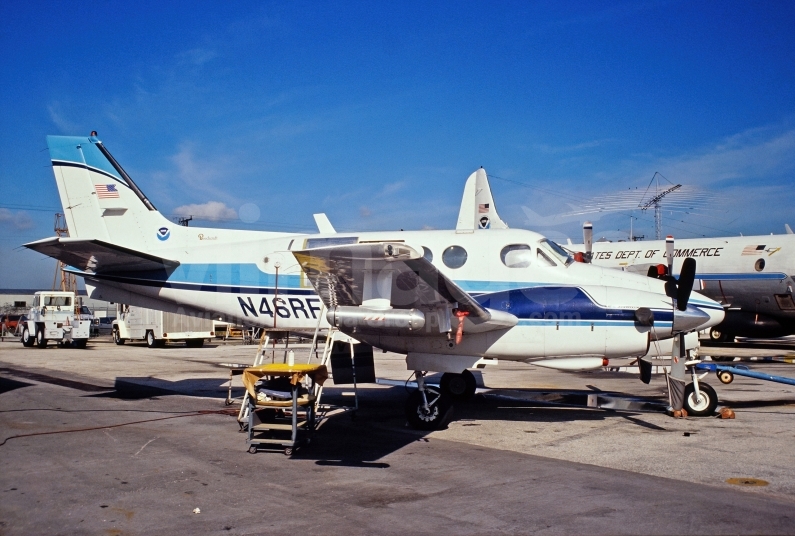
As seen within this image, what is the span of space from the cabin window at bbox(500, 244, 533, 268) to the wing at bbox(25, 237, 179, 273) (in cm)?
656

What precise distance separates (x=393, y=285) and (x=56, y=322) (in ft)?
94.4

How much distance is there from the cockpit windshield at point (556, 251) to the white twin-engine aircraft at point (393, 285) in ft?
0.08

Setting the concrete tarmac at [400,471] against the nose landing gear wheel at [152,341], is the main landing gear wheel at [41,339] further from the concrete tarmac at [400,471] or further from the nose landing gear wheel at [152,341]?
the concrete tarmac at [400,471]

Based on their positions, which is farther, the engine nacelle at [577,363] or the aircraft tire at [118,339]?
the aircraft tire at [118,339]

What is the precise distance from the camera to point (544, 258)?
11094 mm

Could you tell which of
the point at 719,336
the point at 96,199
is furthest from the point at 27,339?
the point at 719,336

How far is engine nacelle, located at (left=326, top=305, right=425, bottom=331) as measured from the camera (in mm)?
8781

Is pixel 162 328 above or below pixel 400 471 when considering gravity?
above

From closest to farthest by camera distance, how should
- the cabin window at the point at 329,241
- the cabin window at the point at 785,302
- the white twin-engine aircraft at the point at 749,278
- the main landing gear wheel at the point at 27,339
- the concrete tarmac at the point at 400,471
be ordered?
the concrete tarmac at the point at 400,471 < the cabin window at the point at 329,241 < the cabin window at the point at 785,302 < the white twin-engine aircraft at the point at 749,278 < the main landing gear wheel at the point at 27,339

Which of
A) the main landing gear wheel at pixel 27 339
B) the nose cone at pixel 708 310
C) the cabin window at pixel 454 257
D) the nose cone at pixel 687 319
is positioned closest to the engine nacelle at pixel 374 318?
the cabin window at pixel 454 257

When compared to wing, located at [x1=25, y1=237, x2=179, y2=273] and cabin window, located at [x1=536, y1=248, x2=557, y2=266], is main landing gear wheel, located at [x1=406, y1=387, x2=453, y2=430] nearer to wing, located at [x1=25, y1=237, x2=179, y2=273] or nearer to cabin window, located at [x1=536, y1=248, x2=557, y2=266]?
cabin window, located at [x1=536, y1=248, x2=557, y2=266]

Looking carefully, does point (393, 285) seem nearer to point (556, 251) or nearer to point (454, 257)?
point (454, 257)

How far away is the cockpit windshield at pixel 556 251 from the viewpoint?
11.2 meters

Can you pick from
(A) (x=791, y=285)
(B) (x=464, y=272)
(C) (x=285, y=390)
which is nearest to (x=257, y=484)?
(C) (x=285, y=390)
